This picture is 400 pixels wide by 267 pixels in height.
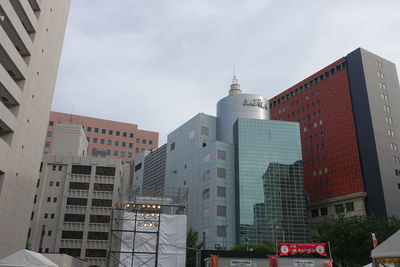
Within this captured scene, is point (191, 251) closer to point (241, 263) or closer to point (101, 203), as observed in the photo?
point (101, 203)

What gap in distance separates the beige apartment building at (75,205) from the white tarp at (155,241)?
32173 mm

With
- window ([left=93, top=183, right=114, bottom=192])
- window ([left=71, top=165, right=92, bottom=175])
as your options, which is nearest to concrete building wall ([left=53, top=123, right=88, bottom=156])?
window ([left=71, top=165, right=92, bottom=175])

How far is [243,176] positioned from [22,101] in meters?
61.0

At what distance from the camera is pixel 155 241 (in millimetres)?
45094

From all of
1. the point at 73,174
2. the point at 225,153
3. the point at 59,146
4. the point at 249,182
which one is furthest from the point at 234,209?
the point at 59,146

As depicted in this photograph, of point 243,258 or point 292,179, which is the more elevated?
point 292,179

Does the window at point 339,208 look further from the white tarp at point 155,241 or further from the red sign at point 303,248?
the red sign at point 303,248

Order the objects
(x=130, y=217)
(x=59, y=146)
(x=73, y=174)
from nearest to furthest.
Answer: (x=130, y=217) < (x=73, y=174) < (x=59, y=146)

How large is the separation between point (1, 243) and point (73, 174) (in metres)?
46.7

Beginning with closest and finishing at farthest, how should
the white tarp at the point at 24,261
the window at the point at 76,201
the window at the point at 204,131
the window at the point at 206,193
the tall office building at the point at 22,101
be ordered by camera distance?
the white tarp at the point at 24,261 < the tall office building at the point at 22,101 < the window at the point at 76,201 < the window at the point at 206,193 < the window at the point at 204,131

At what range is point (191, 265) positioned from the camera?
6650cm

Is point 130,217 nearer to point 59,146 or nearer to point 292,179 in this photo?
point 59,146

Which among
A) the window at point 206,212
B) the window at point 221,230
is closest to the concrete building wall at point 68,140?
the window at point 206,212

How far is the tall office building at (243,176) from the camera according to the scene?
8594cm
